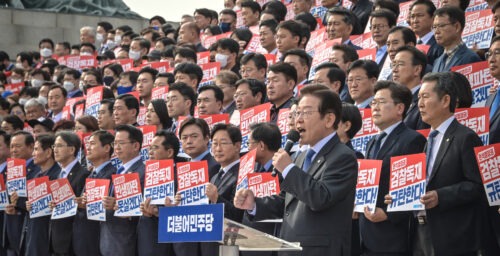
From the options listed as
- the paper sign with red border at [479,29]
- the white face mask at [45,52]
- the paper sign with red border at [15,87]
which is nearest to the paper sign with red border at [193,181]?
the paper sign with red border at [479,29]

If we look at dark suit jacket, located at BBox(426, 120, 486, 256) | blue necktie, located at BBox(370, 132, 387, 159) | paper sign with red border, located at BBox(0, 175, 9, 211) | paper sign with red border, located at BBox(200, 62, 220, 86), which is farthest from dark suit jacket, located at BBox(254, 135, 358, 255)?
paper sign with red border, located at BBox(200, 62, 220, 86)

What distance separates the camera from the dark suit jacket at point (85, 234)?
34.1 feet

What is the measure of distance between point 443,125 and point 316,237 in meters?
1.45

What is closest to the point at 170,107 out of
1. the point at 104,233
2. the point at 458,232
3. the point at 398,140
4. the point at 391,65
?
the point at 104,233

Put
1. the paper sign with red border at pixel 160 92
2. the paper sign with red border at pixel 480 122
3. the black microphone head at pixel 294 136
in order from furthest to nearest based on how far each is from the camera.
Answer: the paper sign with red border at pixel 160 92
the paper sign with red border at pixel 480 122
the black microphone head at pixel 294 136

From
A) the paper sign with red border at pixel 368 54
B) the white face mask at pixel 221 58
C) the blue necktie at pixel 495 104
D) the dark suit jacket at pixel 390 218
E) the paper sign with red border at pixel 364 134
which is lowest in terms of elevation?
the dark suit jacket at pixel 390 218

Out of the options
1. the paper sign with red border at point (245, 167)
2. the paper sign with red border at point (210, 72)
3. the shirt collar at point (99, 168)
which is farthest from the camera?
the paper sign with red border at point (210, 72)

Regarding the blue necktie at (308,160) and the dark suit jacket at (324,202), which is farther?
the blue necktie at (308,160)

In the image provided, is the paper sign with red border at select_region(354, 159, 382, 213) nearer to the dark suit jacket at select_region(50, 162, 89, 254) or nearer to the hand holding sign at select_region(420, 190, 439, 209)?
the hand holding sign at select_region(420, 190, 439, 209)

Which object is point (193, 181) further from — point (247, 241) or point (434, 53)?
point (247, 241)

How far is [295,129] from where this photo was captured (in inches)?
304

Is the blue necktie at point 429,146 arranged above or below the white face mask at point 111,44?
below

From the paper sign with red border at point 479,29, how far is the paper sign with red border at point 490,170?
302 centimetres

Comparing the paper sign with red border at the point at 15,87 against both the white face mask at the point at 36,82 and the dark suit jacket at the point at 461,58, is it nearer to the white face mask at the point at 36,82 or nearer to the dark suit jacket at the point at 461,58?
the white face mask at the point at 36,82
